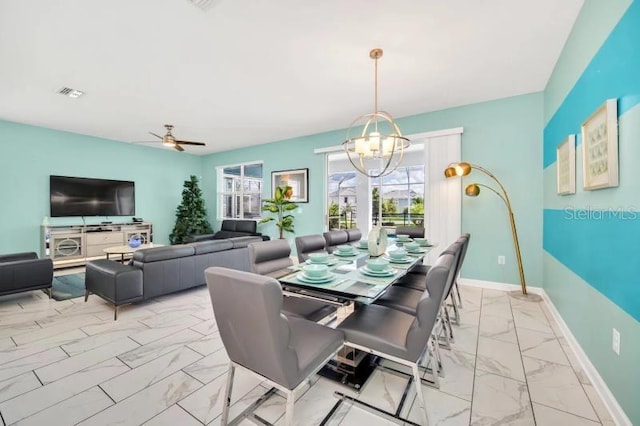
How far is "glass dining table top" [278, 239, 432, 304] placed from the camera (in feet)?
4.90

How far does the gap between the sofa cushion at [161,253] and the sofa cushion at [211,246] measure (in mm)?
69

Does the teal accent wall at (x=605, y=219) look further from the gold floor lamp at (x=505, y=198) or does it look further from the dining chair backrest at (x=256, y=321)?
the dining chair backrest at (x=256, y=321)

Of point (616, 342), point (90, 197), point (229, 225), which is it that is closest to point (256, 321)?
point (616, 342)

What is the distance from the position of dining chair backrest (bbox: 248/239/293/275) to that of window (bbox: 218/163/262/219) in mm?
4634

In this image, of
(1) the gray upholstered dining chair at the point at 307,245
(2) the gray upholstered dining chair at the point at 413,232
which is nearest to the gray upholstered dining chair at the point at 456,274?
(2) the gray upholstered dining chair at the point at 413,232

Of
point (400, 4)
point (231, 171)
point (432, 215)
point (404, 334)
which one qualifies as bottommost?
point (404, 334)

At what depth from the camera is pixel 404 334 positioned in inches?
60.7

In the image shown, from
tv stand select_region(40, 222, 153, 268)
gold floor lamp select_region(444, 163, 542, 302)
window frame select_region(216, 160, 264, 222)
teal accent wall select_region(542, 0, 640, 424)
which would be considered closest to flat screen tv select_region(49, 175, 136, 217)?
tv stand select_region(40, 222, 153, 268)

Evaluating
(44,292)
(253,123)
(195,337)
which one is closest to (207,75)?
(253,123)

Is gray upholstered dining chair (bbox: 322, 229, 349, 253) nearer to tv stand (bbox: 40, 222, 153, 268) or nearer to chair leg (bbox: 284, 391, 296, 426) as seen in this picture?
chair leg (bbox: 284, 391, 296, 426)

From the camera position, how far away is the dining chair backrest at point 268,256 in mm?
2186

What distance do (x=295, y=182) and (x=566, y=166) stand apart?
4.52 metres

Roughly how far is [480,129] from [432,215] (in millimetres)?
1435

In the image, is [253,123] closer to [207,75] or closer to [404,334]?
[207,75]
